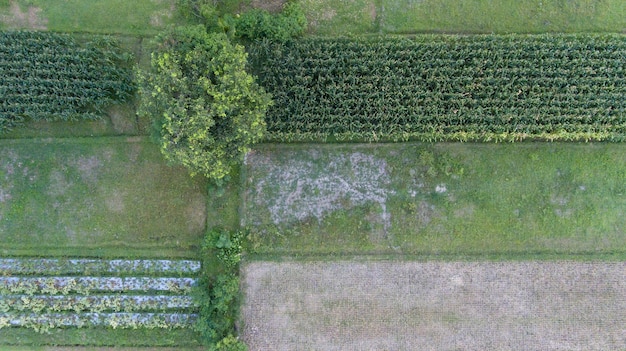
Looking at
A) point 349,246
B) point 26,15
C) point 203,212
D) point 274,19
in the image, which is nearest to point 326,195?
point 349,246

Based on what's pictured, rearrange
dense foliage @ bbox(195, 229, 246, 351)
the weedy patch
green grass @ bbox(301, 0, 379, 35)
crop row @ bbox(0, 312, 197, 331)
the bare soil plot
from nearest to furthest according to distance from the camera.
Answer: dense foliage @ bbox(195, 229, 246, 351) < crop row @ bbox(0, 312, 197, 331) < the bare soil plot < the weedy patch < green grass @ bbox(301, 0, 379, 35)

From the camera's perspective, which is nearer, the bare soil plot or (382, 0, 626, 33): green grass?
the bare soil plot

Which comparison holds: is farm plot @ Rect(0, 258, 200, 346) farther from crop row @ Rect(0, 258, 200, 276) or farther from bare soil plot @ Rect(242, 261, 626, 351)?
bare soil plot @ Rect(242, 261, 626, 351)

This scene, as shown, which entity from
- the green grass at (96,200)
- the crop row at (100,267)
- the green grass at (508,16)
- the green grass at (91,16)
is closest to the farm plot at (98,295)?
the crop row at (100,267)

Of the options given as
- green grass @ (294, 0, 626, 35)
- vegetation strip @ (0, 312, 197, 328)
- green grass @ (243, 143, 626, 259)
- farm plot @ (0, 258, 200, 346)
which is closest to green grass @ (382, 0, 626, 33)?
green grass @ (294, 0, 626, 35)

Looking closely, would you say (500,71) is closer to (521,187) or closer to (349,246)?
(521,187)

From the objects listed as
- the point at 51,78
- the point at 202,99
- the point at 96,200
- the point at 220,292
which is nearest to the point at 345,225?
the point at 220,292
